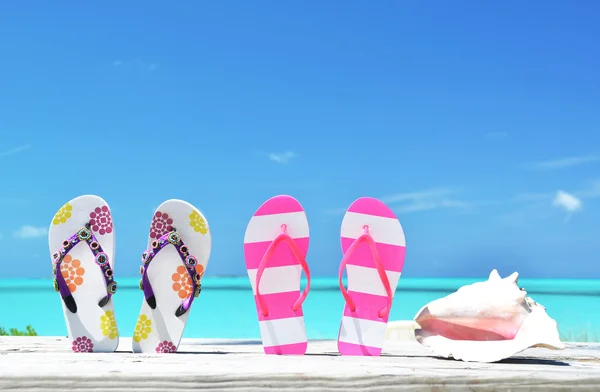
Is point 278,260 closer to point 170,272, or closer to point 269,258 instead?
point 269,258

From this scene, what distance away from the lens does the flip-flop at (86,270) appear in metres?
2.48

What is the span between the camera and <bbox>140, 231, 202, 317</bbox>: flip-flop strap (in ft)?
8.13

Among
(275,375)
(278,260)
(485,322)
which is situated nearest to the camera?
(275,375)

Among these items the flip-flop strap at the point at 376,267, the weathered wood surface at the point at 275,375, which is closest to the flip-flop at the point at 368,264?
the flip-flop strap at the point at 376,267

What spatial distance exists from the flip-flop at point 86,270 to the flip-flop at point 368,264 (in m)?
0.93

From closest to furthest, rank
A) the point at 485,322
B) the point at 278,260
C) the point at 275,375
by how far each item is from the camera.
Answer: the point at 275,375
the point at 485,322
the point at 278,260

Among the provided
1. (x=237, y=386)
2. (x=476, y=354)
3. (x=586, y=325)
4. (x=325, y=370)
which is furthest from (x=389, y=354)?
(x=586, y=325)

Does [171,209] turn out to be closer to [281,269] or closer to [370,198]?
[281,269]

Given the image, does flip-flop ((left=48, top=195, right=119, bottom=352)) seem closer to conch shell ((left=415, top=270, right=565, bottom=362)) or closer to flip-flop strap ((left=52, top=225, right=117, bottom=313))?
flip-flop strap ((left=52, top=225, right=117, bottom=313))

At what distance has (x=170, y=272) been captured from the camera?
2.50 meters

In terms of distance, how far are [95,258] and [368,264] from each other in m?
1.10

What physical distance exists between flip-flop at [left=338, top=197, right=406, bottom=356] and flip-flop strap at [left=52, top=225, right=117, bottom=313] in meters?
0.93

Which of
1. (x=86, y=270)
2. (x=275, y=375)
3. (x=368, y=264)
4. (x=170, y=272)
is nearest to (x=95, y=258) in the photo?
(x=86, y=270)

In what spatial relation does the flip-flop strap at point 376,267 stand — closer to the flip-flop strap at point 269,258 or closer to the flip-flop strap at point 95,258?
the flip-flop strap at point 269,258
